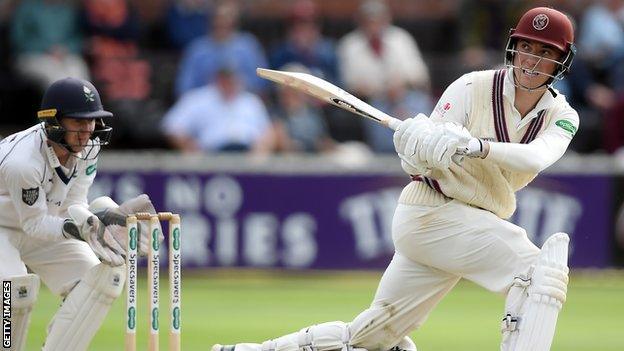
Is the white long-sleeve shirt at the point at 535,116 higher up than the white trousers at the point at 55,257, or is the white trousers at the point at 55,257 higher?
the white long-sleeve shirt at the point at 535,116

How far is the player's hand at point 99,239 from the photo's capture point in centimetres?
596

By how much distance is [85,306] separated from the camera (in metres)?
6.06

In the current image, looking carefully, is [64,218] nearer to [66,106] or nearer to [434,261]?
[66,106]

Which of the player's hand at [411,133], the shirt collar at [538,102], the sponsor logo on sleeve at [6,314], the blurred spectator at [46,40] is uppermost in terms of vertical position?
the blurred spectator at [46,40]

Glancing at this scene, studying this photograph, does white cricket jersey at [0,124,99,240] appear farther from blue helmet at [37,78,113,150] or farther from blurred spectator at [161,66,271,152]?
blurred spectator at [161,66,271,152]

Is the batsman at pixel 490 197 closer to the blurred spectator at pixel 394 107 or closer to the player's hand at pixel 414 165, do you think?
the player's hand at pixel 414 165

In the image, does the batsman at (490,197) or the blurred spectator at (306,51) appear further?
the blurred spectator at (306,51)

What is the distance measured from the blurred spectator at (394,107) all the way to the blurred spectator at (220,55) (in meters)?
1.21

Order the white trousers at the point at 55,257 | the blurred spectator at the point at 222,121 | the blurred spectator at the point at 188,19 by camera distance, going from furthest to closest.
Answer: the blurred spectator at the point at 188,19 < the blurred spectator at the point at 222,121 < the white trousers at the point at 55,257

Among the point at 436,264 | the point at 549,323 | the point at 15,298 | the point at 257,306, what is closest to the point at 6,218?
the point at 15,298

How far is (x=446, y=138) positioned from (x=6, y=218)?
212cm

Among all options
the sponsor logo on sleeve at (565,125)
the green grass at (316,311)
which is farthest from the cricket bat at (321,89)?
the green grass at (316,311)

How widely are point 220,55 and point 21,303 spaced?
6.83m

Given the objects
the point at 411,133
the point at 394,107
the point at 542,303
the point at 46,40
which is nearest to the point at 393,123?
the point at 411,133
